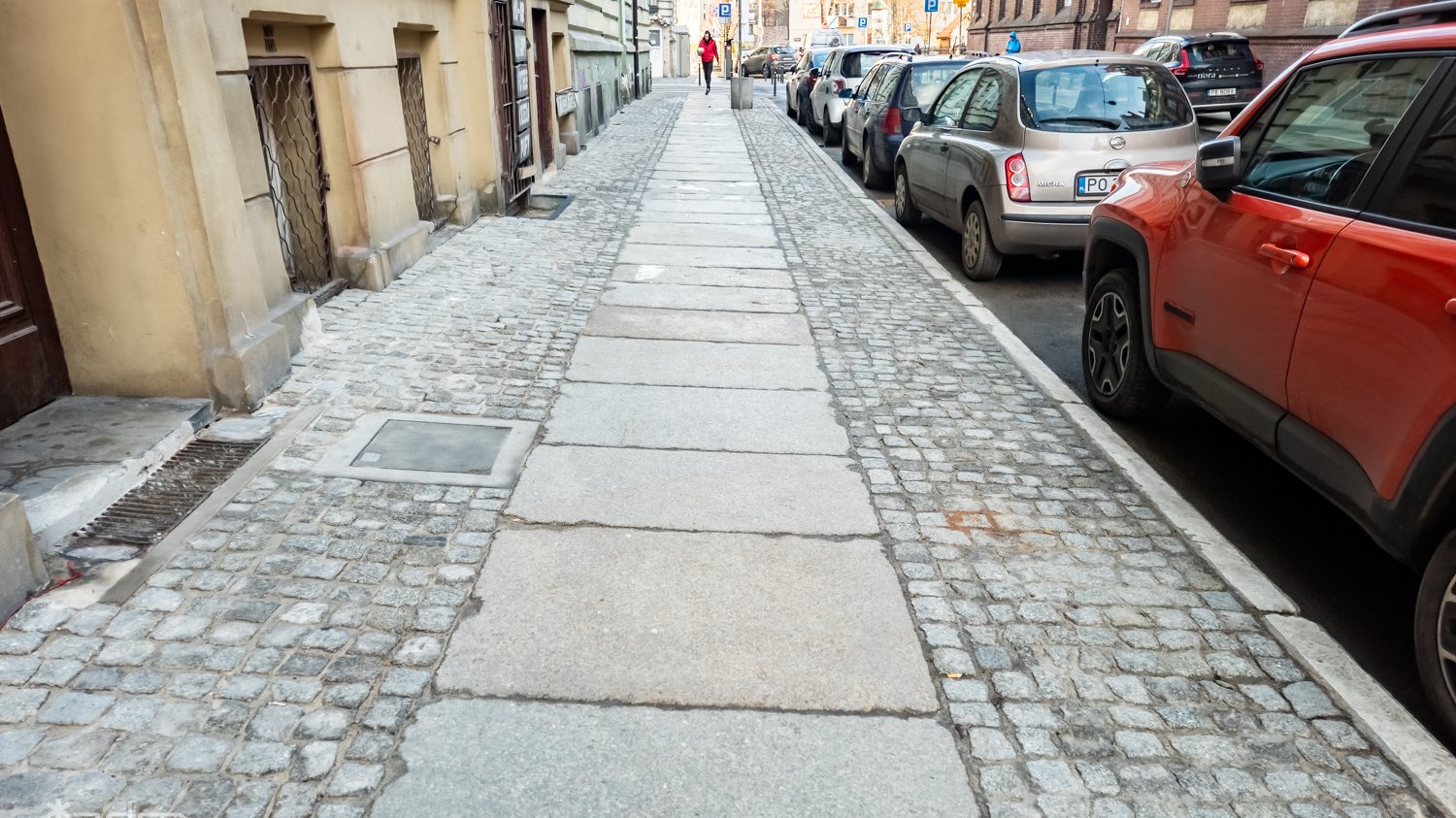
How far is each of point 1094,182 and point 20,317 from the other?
7046 mm

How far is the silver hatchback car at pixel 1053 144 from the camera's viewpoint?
7.66m

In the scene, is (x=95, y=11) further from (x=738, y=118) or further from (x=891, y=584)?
(x=738, y=118)

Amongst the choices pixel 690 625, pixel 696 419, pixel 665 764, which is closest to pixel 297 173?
pixel 696 419

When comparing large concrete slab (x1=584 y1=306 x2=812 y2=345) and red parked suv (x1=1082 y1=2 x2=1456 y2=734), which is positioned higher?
red parked suv (x1=1082 y1=2 x2=1456 y2=734)

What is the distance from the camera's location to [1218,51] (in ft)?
69.7

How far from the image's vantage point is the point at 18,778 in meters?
2.54

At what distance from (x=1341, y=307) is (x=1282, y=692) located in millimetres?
1271

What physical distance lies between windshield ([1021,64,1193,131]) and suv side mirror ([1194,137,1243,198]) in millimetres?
3883

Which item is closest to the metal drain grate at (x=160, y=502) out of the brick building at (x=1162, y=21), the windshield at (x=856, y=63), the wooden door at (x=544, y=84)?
the wooden door at (x=544, y=84)

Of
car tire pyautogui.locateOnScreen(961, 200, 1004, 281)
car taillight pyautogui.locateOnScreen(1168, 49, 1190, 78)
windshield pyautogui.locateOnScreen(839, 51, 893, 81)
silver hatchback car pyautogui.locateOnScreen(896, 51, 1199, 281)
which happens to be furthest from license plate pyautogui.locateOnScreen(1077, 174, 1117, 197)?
car taillight pyautogui.locateOnScreen(1168, 49, 1190, 78)

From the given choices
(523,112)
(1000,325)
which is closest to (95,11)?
(1000,325)

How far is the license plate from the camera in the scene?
765 cm

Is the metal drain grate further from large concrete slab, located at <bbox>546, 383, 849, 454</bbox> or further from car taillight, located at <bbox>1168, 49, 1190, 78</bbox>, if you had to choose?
car taillight, located at <bbox>1168, 49, 1190, 78</bbox>

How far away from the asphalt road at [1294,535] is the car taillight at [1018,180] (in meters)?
1.69
